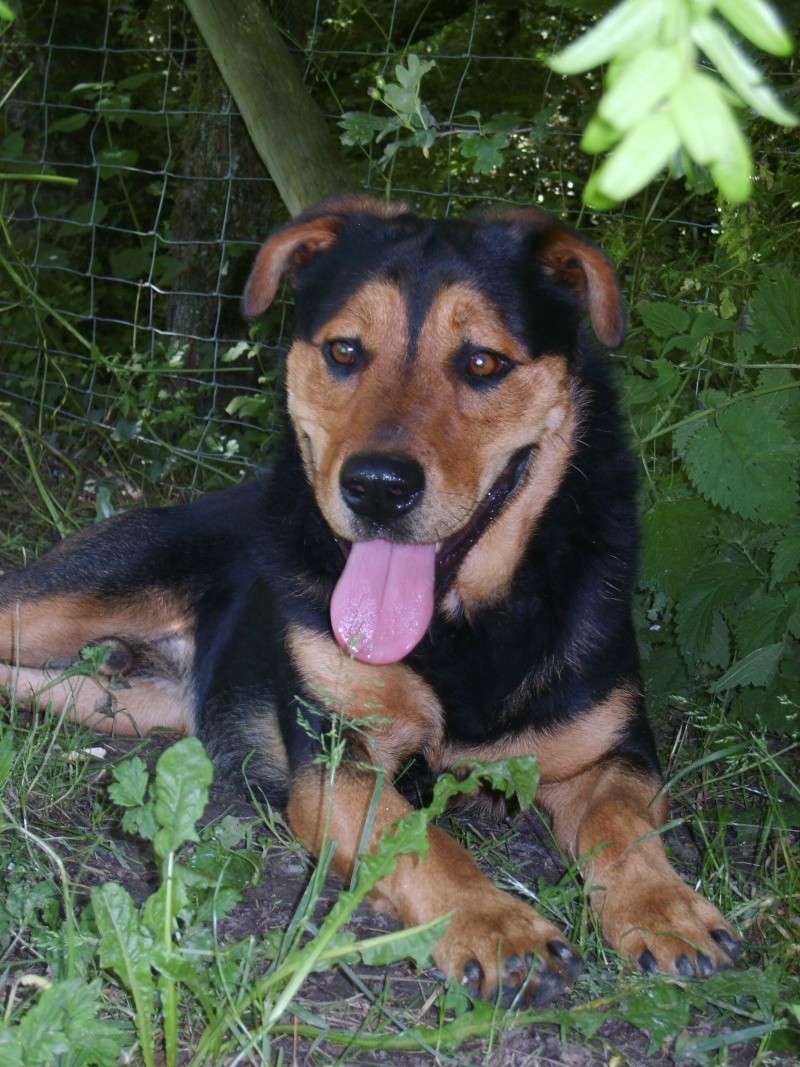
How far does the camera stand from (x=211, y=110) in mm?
6238

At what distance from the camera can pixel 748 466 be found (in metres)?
3.59

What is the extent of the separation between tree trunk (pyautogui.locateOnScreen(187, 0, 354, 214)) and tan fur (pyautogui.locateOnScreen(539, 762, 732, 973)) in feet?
8.69

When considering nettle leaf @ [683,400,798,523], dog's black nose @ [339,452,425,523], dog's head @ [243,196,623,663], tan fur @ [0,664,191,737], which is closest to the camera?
dog's black nose @ [339,452,425,523]

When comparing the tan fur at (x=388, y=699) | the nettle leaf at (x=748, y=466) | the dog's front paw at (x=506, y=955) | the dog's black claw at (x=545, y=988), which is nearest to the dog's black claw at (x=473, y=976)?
the dog's front paw at (x=506, y=955)

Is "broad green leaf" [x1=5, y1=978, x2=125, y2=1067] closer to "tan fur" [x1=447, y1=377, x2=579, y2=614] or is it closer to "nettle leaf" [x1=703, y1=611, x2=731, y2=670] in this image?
"tan fur" [x1=447, y1=377, x2=579, y2=614]

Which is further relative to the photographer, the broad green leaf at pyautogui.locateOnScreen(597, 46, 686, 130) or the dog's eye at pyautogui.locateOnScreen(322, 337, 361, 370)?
the dog's eye at pyautogui.locateOnScreen(322, 337, 361, 370)

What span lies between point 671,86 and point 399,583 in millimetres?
2284

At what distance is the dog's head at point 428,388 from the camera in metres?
2.99

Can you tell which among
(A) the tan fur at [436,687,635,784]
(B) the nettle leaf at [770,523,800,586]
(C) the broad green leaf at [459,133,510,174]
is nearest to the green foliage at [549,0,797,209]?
(A) the tan fur at [436,687,635,784]

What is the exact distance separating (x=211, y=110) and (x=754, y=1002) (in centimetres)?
502

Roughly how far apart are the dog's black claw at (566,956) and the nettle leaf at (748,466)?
147 centimetres

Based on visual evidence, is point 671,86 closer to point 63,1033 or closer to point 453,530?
point 63,1033

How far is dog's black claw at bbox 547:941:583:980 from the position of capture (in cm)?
249

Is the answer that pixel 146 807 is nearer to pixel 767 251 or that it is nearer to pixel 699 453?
pixel 699 453
